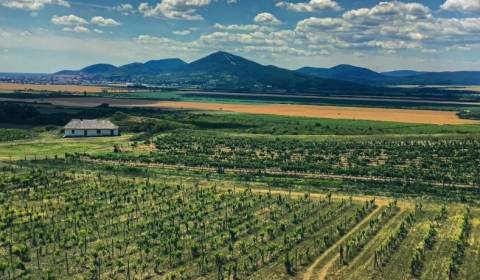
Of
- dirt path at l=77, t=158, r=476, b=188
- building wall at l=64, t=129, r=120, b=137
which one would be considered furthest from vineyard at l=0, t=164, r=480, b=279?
building wall at l=64, t=129, r=120, b=137

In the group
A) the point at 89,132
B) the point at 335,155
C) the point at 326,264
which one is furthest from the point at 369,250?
the point at 89,132

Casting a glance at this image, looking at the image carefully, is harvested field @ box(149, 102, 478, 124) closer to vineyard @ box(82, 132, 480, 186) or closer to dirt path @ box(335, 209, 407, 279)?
vineyard @ box(82, 132, 480, 186)

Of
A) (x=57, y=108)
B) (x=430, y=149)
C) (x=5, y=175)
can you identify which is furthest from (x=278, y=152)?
(x=57, y=108)

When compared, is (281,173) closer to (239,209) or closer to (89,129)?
(239,209)

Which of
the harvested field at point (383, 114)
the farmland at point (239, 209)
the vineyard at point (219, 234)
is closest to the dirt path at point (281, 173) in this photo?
the farmland at point (239, 209)

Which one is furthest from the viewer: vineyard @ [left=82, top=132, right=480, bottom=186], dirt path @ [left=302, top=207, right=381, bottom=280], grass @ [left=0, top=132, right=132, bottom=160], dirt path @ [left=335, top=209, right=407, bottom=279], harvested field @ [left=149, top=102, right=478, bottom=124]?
harvested field @ [left=149, top=102, right=478, bottom=124]
